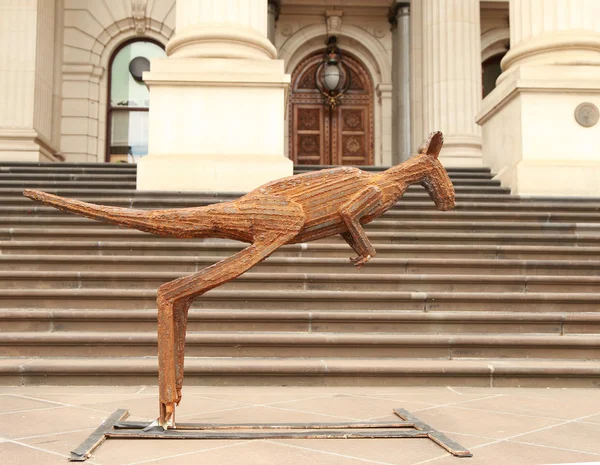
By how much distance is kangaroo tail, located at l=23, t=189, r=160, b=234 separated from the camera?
3.35m

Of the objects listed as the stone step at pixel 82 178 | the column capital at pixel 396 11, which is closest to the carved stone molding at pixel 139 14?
the column capital at pixel 396 11

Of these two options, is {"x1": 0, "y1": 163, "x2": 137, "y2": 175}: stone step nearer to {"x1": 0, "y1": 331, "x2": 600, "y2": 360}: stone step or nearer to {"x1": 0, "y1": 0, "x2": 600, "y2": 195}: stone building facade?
{"x1": 0, "y1": 0, "x2": 600, "y2": 195}: stone building facade

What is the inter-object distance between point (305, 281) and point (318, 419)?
2971 millimetres

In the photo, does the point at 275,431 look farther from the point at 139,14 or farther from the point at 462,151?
the point at 139,14

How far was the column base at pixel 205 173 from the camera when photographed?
9.78 metres

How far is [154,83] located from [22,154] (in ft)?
19.8

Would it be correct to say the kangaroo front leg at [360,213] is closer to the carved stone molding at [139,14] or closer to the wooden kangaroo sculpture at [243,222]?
the wooden kangaroo sculpture at [243,222]

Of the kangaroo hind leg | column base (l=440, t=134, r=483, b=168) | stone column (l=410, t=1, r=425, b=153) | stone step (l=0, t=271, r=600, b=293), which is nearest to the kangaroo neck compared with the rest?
the kangaroo hind leg

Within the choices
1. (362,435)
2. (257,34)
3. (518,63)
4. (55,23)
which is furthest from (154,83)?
(55,23)

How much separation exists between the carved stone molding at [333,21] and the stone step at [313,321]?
13.8 metres

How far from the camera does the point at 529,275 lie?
723cm

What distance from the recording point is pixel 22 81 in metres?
15.1

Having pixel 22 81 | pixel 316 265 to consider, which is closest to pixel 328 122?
pixel 22 81

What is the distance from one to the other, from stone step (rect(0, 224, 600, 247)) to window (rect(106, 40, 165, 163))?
1029 cm
